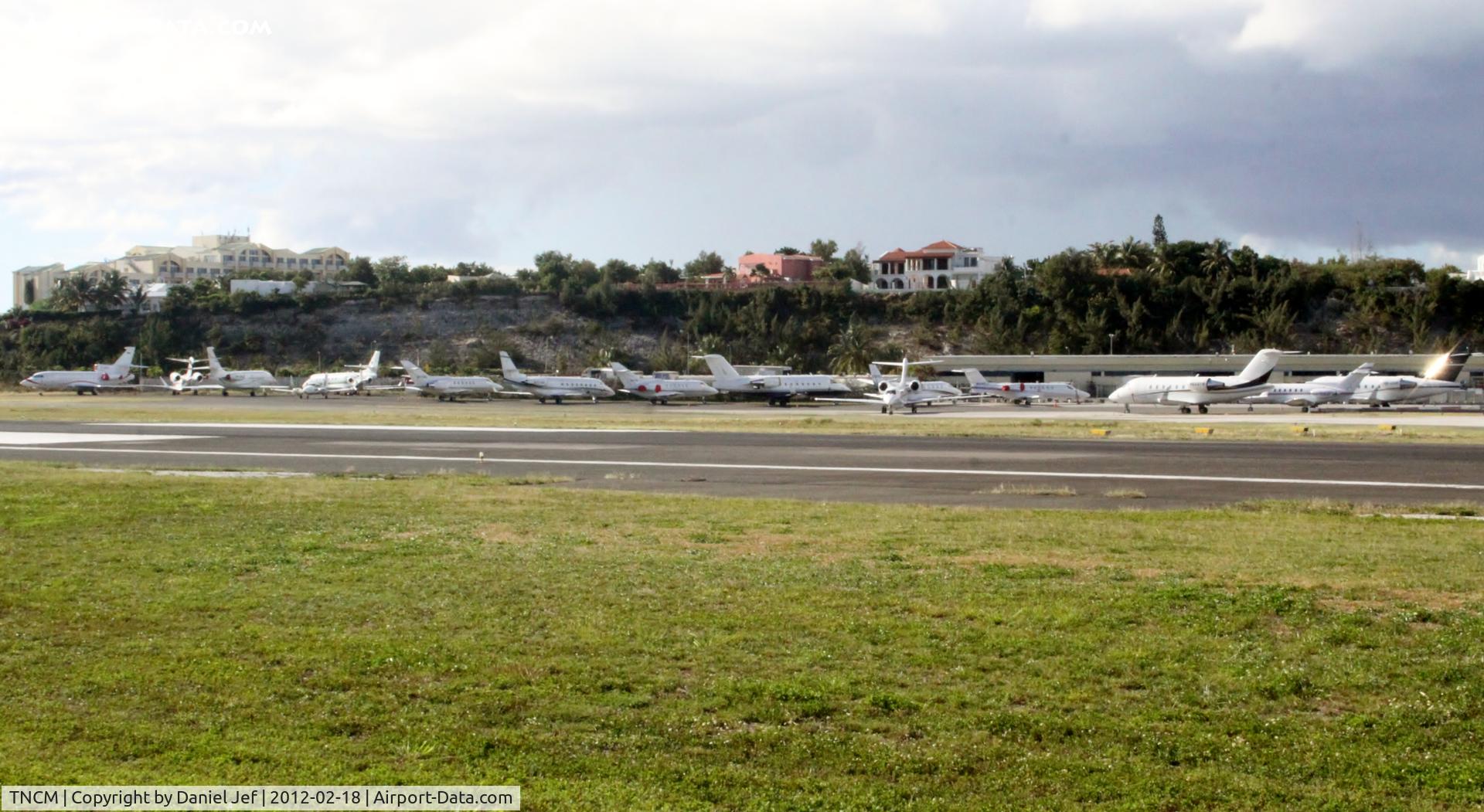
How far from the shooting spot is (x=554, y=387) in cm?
9181

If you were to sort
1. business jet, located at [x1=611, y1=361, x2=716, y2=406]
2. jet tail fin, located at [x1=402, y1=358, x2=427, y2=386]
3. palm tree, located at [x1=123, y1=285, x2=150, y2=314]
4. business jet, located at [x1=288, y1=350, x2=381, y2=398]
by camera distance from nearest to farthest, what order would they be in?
1. business jet, located at [x1=611, y1=361, x2=716, y2=406]
2. jet tail fin, located at [x1=402, y1=358, x2=427, y2=386]
3. business jet, located at [x1=288, y1=350, x2=381, y2=398]
4. palm tree, located at [x1=123, y1=285, x2=150, y2=314]

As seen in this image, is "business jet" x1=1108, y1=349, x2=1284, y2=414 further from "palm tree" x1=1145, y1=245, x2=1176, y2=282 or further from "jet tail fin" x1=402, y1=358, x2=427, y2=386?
"palm tree" x1=1145, y1=245, x2=1176, y2=282

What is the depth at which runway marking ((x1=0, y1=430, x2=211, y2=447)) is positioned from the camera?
1657 inches

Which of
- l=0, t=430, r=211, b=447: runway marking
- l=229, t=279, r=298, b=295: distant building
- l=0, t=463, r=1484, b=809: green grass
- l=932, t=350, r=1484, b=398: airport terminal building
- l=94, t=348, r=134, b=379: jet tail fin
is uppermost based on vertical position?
l=229, t=279, r=298, b=295: distant building

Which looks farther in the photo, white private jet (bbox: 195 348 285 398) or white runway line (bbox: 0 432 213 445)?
white private jet (bbox: 195 348 285 398)

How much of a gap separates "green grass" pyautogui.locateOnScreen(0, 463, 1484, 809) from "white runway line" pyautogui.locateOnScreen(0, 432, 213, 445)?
28.8 metres

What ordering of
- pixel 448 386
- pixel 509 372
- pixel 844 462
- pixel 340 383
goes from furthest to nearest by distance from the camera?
pixel 340 383, pixel 509 372, pixel 448 386, pixel 844 462

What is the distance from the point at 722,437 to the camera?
44531 mm

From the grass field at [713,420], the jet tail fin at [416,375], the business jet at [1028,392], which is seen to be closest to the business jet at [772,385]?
the grass field at [713,420]

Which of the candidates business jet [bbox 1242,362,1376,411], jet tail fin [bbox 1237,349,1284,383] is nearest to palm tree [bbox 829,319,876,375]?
business jet [bbox 1242,362,1376,411]

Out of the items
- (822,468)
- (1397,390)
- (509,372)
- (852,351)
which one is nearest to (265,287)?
(509,372)

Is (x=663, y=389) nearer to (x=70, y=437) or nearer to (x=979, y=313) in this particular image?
(x=70, y=437)

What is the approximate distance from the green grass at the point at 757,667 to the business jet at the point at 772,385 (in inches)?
2829

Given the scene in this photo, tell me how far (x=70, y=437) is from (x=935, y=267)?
13884cm
